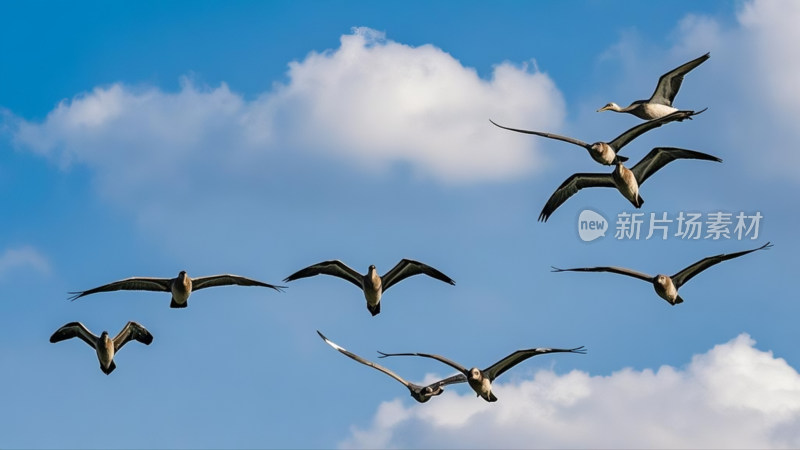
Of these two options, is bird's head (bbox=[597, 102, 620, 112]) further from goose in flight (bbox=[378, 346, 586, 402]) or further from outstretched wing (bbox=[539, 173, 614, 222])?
goose in flight (bbox=[378, 346, 586, 402])

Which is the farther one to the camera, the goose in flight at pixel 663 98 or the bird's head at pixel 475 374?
the goose in flight at pixel 663 98

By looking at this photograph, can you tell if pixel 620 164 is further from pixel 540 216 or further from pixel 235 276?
pixel 235 276

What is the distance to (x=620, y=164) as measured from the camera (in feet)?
107

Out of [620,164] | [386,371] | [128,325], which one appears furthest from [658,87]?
[128,325]

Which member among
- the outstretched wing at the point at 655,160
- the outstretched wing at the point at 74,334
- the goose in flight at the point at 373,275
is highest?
the outstretched wing at the point at 655,160

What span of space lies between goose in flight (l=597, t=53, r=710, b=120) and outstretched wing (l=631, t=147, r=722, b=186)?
150 cm

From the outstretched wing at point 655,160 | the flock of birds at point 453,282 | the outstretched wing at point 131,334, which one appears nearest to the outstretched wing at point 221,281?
the flock of birds at point 453,282

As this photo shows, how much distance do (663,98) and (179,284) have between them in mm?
15043

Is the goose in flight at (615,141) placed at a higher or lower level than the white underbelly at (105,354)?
higher

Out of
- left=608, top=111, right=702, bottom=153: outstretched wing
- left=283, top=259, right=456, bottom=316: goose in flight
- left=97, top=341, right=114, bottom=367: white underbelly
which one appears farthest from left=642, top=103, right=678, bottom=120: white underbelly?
left=97, top=341, right=114, bottom=367: white underbelly

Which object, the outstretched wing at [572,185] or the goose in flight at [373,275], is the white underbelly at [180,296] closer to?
the goose in flight at [373,275]

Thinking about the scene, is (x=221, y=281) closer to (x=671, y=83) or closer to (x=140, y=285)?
(x=140, y=285)

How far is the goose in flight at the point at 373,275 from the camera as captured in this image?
32594mm

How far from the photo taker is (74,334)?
34469mm
